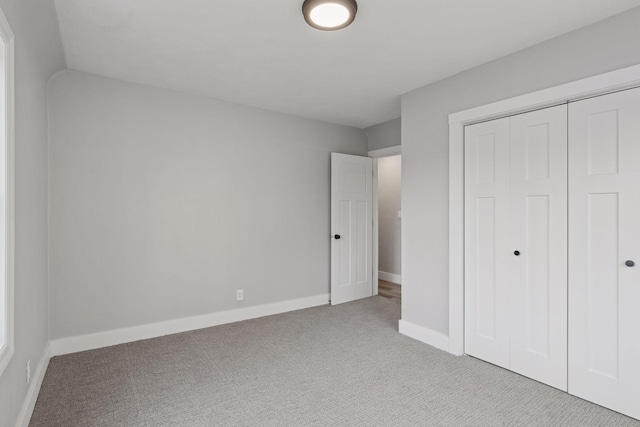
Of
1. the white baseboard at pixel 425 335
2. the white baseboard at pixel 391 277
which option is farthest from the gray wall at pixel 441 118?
the white baseboard at pixel 391 277

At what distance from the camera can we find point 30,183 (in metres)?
2.18

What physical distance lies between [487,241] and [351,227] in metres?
2.08

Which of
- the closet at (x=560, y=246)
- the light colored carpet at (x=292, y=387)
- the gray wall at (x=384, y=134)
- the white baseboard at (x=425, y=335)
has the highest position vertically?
the gray wall at (x=384, y=134)

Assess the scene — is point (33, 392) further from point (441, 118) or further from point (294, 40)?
point (441, 118)

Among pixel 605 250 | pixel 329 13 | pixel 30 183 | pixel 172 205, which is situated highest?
pixel 329 13

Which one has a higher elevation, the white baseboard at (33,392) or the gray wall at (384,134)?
the gray wall at (384,134)

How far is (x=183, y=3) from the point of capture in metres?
1.99

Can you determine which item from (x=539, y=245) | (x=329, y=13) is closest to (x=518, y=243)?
(x=539, y=245)

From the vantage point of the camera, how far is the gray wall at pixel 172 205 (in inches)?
116

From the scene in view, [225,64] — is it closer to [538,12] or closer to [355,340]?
[538,12]

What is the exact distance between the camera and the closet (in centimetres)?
209

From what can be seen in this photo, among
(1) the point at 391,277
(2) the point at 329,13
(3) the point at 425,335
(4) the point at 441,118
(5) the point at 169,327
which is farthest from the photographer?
(1) the point at 391,277

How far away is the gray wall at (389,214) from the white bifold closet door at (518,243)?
117 inches

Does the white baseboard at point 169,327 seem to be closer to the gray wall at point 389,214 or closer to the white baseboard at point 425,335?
the white baseboard at point 425,335
